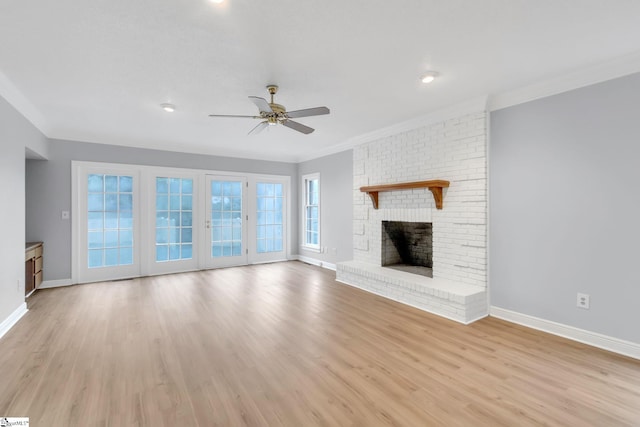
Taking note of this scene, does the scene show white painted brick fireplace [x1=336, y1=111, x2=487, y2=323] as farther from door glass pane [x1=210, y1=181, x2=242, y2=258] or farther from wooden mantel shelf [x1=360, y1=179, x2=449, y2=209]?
door glass pane [x1=210, y1=181, x2=242, y2=258]

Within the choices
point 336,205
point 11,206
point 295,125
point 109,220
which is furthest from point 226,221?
point 295,125

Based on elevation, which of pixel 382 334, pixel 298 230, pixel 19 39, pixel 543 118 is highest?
pixel 19 39

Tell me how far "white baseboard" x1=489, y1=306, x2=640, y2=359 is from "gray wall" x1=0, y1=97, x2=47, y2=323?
5.45m

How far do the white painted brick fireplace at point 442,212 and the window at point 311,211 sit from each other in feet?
6.22

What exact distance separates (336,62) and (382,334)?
2.69m

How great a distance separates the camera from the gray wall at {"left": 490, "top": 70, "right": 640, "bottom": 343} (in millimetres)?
2633

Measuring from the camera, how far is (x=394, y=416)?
185 centimetres

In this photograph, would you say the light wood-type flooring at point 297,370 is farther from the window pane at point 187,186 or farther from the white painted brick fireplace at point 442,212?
the window pane at point 187,186

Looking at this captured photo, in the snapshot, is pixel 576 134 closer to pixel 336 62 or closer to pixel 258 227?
pixel 336 62

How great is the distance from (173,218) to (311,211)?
3008 millimetres

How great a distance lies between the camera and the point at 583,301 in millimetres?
2881

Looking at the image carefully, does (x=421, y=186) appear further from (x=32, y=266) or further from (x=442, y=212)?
(x=32, y=266)

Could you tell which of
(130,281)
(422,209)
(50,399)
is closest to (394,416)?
(50,399)

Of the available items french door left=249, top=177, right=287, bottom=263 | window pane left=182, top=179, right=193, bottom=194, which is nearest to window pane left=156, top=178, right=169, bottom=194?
window pane left=182, top=179, right=193, bottom=194
